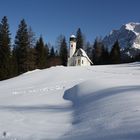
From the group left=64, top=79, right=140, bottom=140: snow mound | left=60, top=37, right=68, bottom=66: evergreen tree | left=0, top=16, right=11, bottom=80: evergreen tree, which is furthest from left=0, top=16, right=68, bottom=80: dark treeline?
left=64, top=79, right=140, bottom=140: snow mound

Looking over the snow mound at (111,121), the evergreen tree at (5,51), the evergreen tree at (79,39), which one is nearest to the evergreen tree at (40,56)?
the evergreen tree at (5,51)

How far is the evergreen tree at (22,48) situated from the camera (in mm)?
61062

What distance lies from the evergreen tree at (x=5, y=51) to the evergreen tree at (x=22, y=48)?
3.08 meters

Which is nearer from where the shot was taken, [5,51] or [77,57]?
[5,51]

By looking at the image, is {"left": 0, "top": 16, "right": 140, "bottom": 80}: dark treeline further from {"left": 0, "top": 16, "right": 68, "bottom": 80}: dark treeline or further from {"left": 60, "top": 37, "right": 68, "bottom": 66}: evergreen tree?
{"left": 60, "top": 37, "right": 68, "bottom": 66}: evergreen tree

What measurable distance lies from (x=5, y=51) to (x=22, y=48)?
205 inches

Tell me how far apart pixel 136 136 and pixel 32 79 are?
1032 inches

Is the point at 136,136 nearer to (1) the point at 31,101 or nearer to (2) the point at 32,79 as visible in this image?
(1) the point at 31,101

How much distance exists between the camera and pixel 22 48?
62.1 metres

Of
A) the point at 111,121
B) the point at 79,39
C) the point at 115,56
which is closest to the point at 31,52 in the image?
the point at 115,56

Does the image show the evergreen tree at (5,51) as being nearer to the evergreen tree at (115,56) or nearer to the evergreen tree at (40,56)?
the evergreen tree at (40,56)

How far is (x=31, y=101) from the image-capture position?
17188 millimetres

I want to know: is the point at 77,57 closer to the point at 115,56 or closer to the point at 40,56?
the point at 40,56

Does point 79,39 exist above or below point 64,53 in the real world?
above
